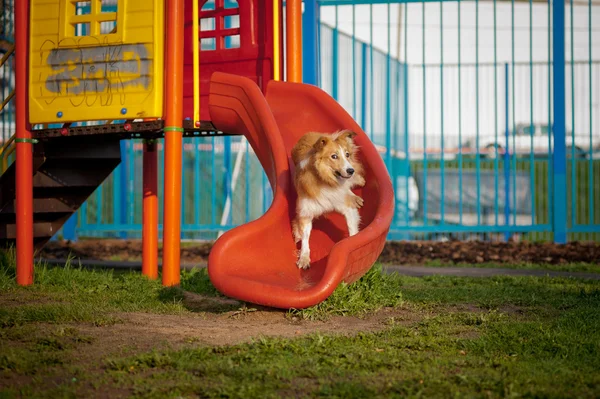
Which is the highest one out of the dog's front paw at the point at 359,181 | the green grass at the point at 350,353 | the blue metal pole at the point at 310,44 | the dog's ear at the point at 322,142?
the blue metal pole at the point at 310,44

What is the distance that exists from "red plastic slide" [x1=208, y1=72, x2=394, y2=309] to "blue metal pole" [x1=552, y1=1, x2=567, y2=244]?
17.3ft

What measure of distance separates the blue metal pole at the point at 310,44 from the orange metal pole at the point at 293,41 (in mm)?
2262

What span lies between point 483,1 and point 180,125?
14.9 m

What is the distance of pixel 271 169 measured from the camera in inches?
253

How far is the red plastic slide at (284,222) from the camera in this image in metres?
5.03

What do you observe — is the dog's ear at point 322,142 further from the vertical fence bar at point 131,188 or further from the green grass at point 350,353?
the vertical fence bar at point 131,188

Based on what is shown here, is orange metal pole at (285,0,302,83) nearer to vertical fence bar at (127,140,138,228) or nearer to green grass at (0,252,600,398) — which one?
green grass at (0,252,600,398)

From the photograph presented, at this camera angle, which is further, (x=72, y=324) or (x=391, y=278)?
(x=391, y=278)

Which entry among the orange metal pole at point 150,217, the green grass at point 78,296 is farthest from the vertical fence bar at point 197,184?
the green grass at point 78,296

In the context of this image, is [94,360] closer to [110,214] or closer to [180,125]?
[180,125]

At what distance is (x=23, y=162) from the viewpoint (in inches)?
276

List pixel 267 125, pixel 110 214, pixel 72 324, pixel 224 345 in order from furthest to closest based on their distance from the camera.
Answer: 1. pixel 110 214
2. pixel 267 125
3. pixel 72 324
4. pixel 224 345

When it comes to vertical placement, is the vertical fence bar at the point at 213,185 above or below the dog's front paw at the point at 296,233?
above

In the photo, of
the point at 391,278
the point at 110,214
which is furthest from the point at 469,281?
the point at 110,214
